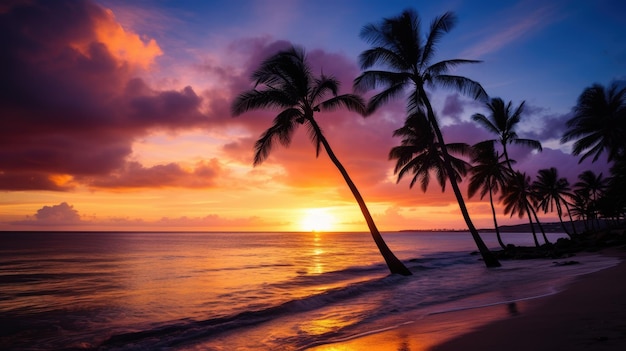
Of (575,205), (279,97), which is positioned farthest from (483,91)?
(575,205)

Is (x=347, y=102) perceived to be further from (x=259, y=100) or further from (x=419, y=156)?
(x=419, y=156)

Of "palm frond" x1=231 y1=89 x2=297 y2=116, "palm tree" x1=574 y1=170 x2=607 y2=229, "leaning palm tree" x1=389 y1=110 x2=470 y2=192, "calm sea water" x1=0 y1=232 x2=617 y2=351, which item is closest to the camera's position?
"calm sea water" x1=0 y1=232 x2=617 y2=351

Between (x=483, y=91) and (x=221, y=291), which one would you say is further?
(x=483, y=91)

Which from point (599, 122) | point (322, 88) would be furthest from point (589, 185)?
point (322, 88)

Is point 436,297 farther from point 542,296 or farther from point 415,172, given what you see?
point 415,172

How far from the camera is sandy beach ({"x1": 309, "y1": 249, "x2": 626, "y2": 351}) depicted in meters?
4.59

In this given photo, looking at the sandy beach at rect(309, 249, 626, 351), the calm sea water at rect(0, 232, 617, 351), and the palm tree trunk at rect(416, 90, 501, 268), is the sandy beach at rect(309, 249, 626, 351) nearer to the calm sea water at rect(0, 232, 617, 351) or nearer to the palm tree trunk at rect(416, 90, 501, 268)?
the calm sea water at rect(0, 232, 617, 351)

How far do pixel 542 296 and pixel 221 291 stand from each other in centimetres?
1178

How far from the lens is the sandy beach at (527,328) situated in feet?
15.0

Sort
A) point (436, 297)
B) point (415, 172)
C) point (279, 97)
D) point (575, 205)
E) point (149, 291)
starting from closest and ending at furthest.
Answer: point (436, 297)
point (149, 291)
point (279, 97)
point (415, 172)
point (575, 205)

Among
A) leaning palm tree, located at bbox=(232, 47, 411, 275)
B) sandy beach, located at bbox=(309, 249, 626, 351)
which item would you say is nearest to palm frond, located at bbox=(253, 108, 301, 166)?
leaning palm tree, located at bbox=(232, 47, 411, 275)

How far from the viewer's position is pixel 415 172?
2888 centimetres

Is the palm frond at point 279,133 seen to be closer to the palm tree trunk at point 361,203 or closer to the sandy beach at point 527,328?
the palm tree trunk at point 361,203

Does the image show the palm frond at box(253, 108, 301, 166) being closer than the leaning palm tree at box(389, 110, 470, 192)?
Yes
